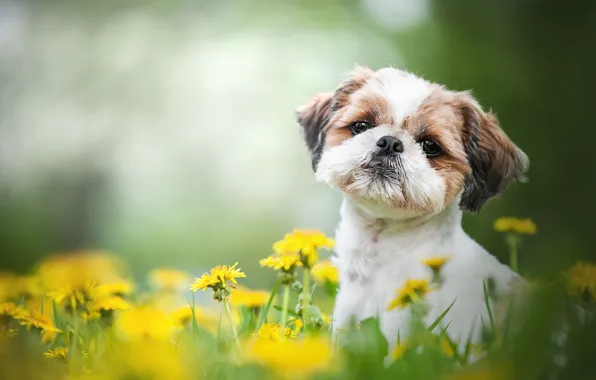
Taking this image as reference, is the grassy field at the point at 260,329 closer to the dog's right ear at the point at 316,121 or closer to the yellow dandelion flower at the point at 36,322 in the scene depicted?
the yellow dandelion flower at the point at 36,322

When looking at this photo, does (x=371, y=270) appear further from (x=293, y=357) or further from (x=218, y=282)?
(x=293, y=357)

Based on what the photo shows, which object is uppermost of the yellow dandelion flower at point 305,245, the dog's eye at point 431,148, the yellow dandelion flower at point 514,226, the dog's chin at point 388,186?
the dog's eye at point 431,148

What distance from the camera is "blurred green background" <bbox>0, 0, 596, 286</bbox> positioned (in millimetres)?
1041

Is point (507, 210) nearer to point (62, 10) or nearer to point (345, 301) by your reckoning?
point (345, 301)

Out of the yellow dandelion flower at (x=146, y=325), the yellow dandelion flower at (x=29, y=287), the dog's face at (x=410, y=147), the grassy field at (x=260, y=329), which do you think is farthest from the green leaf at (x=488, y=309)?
the yellow dandelion flower at (x=29, y=287)

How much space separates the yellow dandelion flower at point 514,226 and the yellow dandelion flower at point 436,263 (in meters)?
0.18

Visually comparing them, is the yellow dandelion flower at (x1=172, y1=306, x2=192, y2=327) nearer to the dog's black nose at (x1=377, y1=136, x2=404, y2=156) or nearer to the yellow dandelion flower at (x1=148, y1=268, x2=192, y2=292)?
the yellow dandelion flower at (x1=148, y1=268, x2=192, y2=292)

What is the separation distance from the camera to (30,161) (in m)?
1.14

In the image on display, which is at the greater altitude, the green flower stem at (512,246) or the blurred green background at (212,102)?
the blurred green background at (212,102)

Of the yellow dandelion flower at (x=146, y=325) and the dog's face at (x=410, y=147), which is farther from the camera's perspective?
the dog's face at (x=410, y=147)

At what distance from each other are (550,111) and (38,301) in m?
0.89

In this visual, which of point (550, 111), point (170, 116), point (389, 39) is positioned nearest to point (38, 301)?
point (170, 116)

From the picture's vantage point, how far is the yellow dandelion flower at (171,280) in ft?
3.39

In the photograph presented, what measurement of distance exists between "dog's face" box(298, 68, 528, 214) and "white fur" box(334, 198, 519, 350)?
4cm
